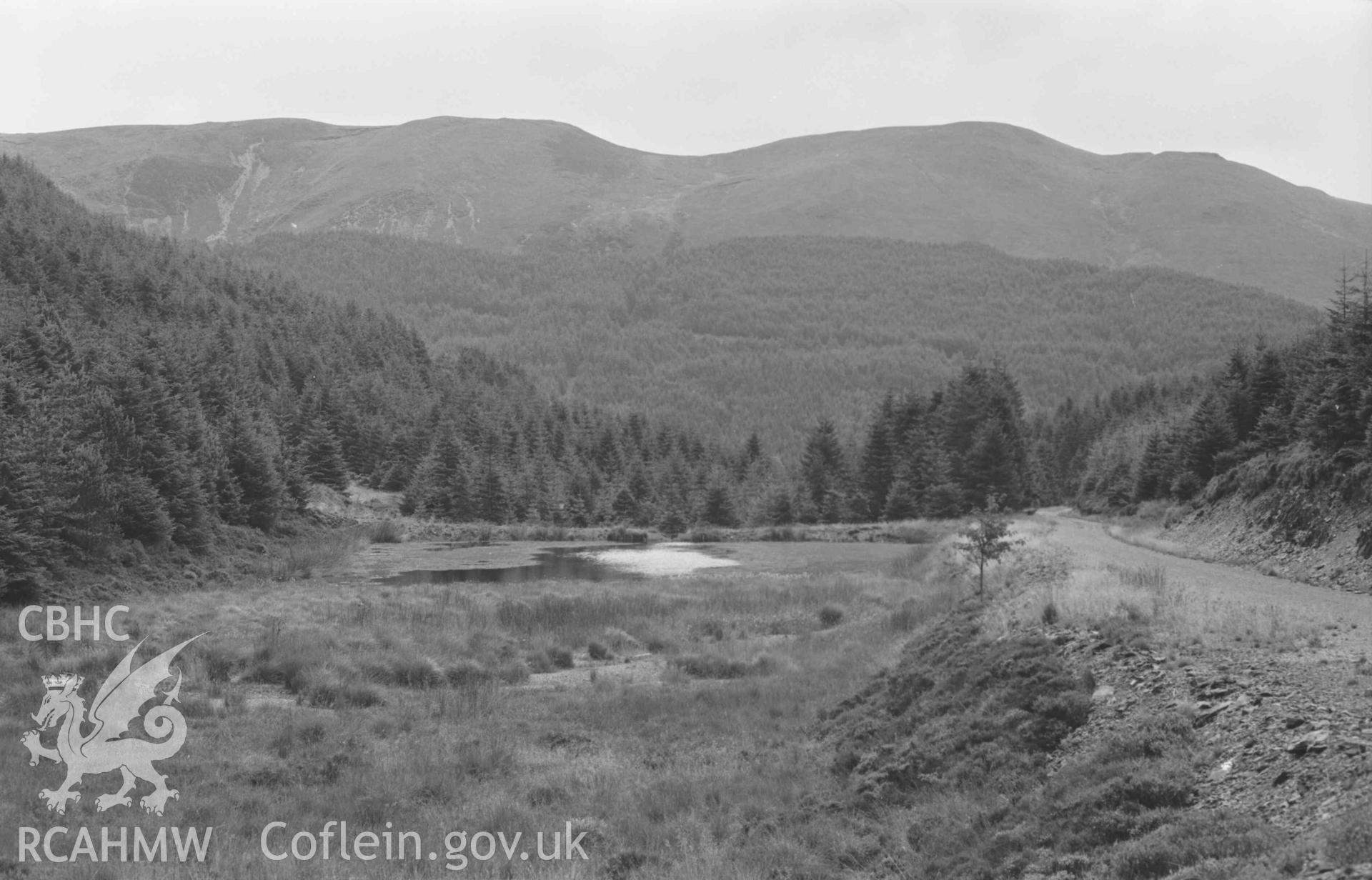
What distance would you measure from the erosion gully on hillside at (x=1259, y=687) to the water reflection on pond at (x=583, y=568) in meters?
36.7

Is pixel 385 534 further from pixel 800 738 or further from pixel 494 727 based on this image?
pixel 800 738

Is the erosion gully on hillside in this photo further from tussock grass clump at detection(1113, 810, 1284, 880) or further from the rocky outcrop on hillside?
the rocky outcrop on hillside

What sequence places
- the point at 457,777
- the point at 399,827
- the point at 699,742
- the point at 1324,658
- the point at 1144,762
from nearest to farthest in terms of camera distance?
the point at 1144,762
the point at 1324,658
the point at 399,827
the point at 457,777
the point at 699,742

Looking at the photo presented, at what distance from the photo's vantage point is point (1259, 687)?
10758mm

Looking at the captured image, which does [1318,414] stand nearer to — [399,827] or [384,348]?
[399,827]

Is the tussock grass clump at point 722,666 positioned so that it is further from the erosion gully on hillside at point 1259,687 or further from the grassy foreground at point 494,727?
the erosion gully on hillside at point 1259,687

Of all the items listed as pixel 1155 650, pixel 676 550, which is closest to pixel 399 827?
pixel 1155 650

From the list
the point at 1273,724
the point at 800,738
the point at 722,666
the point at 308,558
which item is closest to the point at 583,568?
the point at 308,558

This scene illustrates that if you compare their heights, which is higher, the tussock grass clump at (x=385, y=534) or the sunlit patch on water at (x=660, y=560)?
the sunlit patch on water at (x=660, y=560)

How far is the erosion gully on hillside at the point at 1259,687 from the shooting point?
333 inches

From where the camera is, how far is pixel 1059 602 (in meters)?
17.1

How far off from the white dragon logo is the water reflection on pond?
30.7 m

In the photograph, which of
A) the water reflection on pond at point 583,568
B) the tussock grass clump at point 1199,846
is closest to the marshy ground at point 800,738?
the tussock grass clump at point 1199,846

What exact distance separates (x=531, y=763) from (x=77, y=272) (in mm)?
81183
